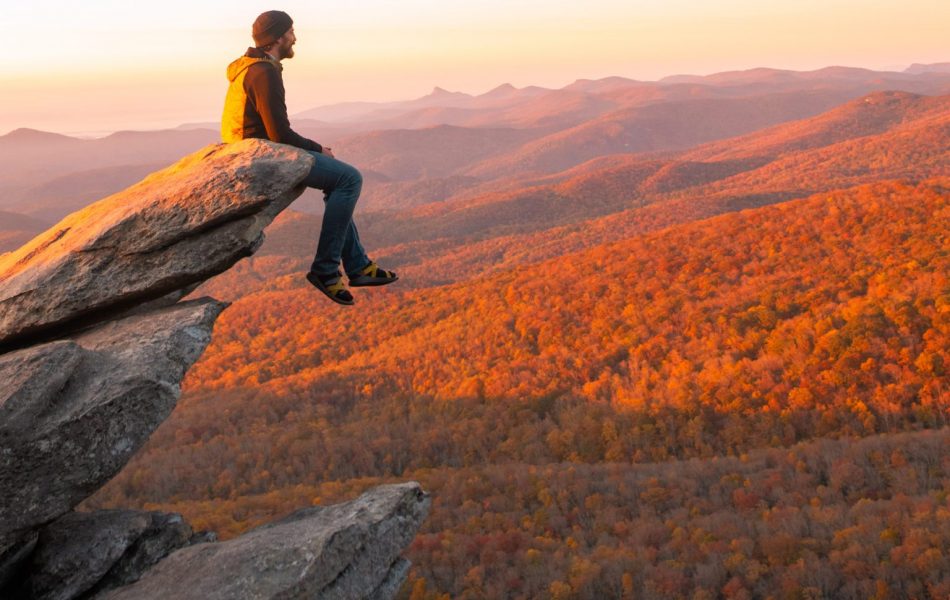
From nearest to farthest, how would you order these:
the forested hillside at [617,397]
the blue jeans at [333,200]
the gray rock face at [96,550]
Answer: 1. the gray rock face at [96,550]
2. the blue jeans at [333,200]
3. the forested hillside at [617,397]

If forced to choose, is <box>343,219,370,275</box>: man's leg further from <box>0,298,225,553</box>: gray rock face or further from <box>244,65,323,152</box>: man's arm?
<box>0,298,225,553</box>: gray rock face

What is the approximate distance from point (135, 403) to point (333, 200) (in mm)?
4091

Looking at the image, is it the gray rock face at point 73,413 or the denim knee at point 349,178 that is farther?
the denim knee at point 349,178

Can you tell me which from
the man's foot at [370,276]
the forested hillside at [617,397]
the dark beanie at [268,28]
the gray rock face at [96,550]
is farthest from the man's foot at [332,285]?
the forested hillside at [617,397]

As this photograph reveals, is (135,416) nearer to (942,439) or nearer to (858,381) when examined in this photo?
(942,439)

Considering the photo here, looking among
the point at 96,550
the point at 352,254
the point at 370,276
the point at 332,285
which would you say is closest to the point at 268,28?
the point at 352,254

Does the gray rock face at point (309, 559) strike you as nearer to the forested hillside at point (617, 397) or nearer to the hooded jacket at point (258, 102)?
the hooded jacket at point (258, 102)

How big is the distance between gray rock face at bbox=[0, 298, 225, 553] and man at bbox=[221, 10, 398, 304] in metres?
2.62

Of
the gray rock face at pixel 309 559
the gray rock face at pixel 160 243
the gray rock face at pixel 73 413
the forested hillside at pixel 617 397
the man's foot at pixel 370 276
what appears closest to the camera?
the gray rock face at pixel 73 413

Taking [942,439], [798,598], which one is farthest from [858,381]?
[798,598]

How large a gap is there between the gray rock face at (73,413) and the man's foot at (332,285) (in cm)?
225

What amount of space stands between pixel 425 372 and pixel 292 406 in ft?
37.0

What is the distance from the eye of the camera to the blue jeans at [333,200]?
10.4m

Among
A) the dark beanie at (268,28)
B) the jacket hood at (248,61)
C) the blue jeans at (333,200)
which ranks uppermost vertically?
the dark beanie at (268,28)
